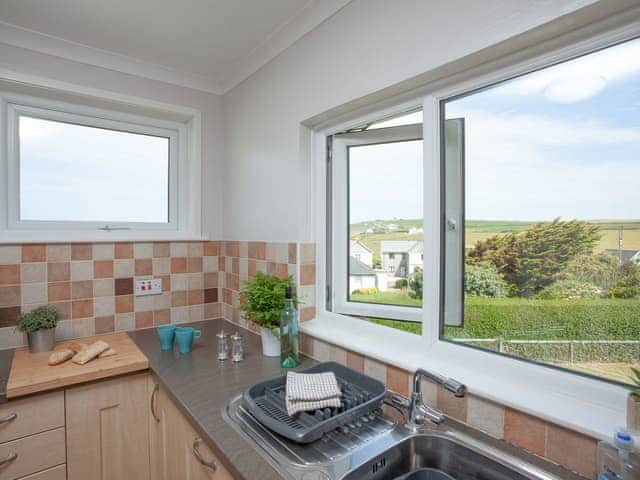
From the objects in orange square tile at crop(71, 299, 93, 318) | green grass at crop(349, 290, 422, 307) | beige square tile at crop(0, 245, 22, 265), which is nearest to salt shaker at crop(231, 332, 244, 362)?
green grass at crop(349, 290, 422, 307)

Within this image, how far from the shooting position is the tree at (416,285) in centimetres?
A: 137

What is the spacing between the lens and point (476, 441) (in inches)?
37.6

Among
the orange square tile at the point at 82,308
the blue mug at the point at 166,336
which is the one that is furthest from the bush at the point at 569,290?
the orange square tile at the point at 82,308

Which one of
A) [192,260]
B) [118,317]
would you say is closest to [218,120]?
[192,260]

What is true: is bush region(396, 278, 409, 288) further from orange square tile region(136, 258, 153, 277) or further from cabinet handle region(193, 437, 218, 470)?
orange square tile region(136, 258, 153, 277)

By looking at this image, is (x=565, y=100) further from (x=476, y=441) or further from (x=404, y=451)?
(x=404, y=451)

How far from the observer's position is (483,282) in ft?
3.83

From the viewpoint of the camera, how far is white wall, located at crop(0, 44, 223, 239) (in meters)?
1.74

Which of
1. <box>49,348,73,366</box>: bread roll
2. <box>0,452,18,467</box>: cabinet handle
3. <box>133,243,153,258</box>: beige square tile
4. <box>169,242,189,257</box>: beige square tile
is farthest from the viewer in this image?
<box>169,242,189,257</box>: beige square tile

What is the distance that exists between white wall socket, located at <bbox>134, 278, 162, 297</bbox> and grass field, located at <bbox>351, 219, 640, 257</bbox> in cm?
123

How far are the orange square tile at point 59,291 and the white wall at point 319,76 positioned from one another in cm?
90

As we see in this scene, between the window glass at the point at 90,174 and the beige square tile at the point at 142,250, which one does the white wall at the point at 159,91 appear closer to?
the window glass at the point at 90,174

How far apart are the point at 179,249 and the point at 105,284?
43 cm

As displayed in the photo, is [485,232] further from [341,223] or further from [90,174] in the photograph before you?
[90,174]
